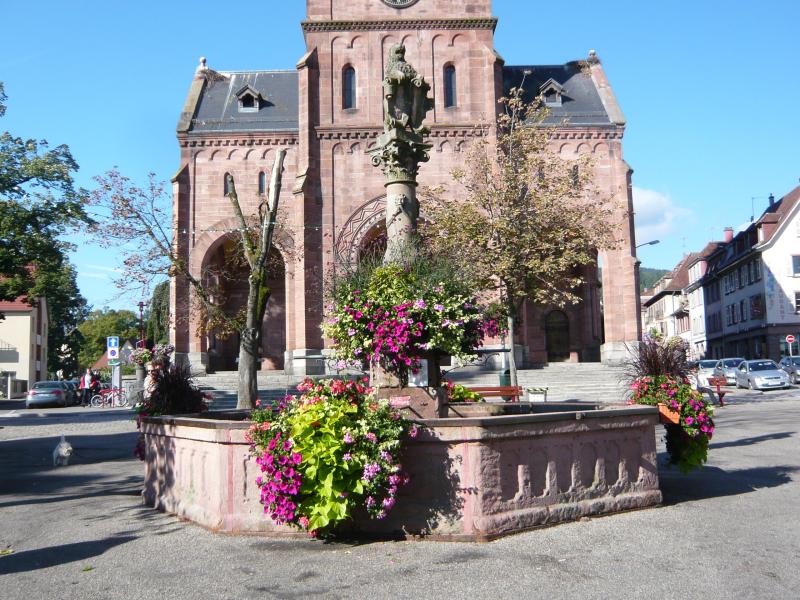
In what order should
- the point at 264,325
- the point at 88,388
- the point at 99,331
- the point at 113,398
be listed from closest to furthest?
the point at 113,398 < the point at 88,388 < the point at 264,325 < the point at 99,331

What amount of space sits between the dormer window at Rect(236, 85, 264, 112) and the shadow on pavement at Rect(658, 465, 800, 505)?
102ft

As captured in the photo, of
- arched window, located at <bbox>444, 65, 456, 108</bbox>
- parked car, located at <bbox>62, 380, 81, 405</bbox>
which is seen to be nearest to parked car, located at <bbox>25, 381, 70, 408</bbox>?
parked car, located at <bbox>62, 380, 81, 405</bbox>

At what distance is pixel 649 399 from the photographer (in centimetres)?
953

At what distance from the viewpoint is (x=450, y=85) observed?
34.3 meters

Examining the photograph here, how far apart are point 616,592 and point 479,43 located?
105ft

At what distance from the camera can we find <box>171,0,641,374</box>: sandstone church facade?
33000 mm

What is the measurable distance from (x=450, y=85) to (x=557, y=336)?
545 inches

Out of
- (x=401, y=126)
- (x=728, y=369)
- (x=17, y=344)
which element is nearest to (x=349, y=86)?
(x=728, y=369)

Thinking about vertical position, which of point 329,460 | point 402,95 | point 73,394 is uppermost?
point 402,95

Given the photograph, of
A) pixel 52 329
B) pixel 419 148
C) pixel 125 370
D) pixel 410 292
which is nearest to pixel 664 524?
pixel 410 292

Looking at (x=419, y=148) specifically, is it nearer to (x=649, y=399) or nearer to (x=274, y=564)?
(x=649, y=399)

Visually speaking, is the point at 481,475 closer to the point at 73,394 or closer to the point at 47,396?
the point at 47,396

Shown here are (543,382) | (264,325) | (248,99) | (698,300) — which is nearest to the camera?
(543,382)

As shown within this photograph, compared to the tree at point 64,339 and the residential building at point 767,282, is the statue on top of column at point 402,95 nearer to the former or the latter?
the residential building at point 767,282
